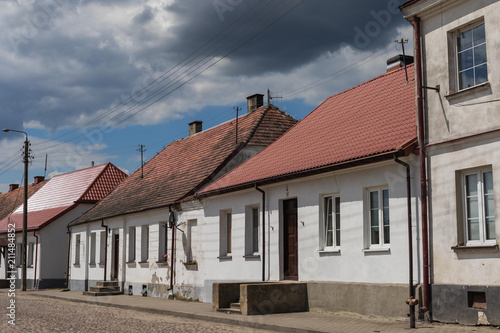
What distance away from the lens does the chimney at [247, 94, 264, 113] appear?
2838 cm

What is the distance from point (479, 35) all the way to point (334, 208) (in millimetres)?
5765

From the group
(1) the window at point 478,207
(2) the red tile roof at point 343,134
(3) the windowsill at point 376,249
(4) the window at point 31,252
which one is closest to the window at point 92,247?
(4) the window at point 31,252

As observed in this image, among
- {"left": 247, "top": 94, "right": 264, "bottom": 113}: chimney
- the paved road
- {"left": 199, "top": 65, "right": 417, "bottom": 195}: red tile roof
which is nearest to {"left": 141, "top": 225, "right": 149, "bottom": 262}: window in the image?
{"left": 199, "top": 65, "right": 417, "bottom": 195}: red tile roof

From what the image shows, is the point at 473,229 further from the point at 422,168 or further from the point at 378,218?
the point at 378,218

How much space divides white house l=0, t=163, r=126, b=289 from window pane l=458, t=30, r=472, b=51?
2934cm

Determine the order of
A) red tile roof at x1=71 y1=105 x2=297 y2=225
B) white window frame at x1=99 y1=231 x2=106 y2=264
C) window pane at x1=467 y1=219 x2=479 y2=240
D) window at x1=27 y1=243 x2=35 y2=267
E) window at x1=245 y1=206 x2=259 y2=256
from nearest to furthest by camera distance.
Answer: window pane at x1=467 y1=219 x2=479 y2=240 < window at x1=245 y1=206 x2=259 y2=256 < red tile roof at x1=71 y1=105 x2=297 y2=225 < white window frame at x1=99 y1=231 x2=106 y2=264 < window at x1=27 y1=243 x2=35 y2=267

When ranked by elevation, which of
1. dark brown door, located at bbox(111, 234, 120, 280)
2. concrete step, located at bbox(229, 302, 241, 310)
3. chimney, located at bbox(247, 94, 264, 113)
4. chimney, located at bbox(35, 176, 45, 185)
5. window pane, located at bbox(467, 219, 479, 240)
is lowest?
concrete step, located at bbox(229, 302, 241, 310)

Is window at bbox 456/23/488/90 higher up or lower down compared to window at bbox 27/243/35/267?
higher up

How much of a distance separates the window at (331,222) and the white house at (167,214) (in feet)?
22.1

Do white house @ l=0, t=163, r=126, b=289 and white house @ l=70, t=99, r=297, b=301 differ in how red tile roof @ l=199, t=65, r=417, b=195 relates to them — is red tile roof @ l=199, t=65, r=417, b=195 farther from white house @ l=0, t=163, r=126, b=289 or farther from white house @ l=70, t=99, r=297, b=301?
white house @ l=0, t=163, r=126, b=289

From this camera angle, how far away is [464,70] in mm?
12477

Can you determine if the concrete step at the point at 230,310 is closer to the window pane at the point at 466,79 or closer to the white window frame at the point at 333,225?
the white window frame at the point at 333,225

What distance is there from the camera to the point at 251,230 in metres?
19.8

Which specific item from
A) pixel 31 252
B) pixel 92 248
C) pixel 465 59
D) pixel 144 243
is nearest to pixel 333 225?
pixel 465 59
